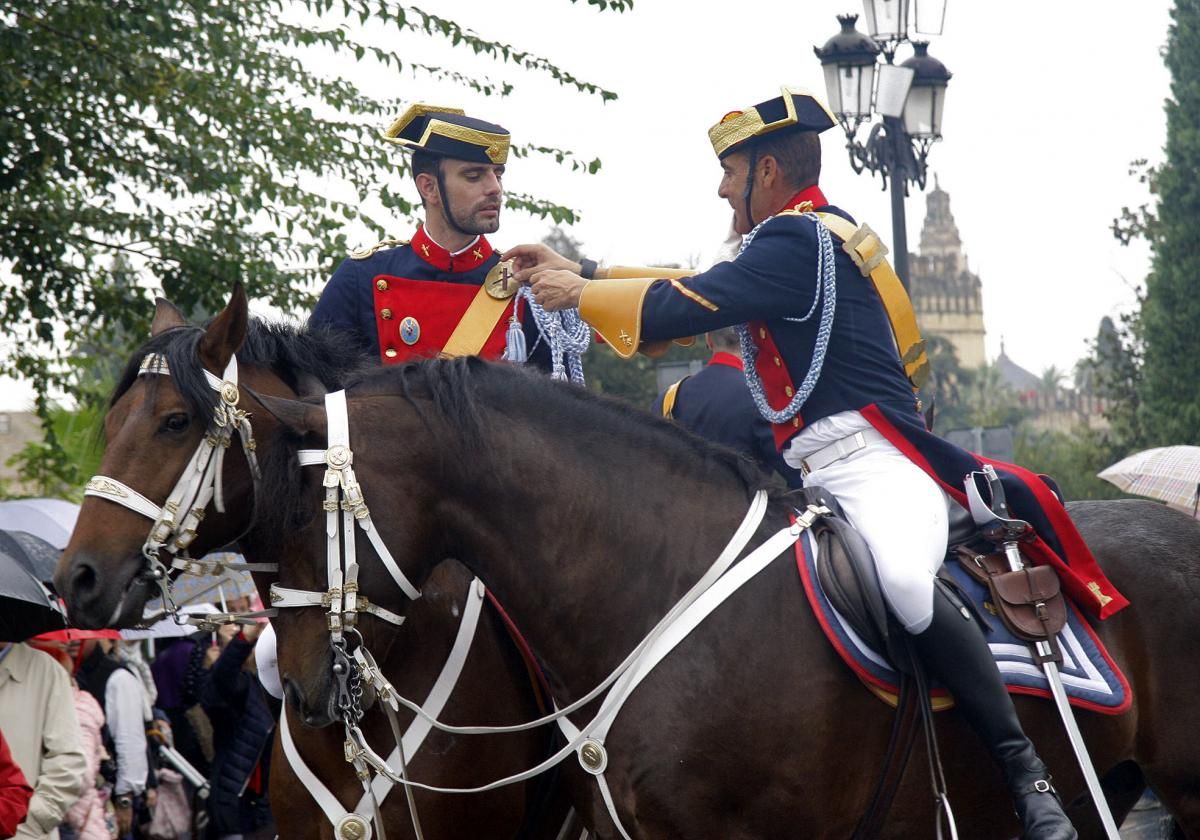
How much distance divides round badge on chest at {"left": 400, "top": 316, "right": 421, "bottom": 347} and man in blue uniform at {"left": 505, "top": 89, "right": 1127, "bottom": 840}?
77cm

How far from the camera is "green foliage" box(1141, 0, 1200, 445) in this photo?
31266mm

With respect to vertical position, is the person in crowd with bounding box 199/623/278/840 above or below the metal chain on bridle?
below

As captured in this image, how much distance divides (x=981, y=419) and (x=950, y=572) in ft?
232

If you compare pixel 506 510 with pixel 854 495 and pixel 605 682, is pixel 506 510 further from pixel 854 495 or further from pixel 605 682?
pixel 854 495

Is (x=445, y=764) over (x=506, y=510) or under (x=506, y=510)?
under

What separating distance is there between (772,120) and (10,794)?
3689 mm

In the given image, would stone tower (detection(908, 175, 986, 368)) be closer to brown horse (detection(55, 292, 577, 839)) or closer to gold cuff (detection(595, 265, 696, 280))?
gold cuff (detection(595, 265, 696, 280))

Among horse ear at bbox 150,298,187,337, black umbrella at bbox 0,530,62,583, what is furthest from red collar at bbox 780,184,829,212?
black umbrella at bbox 0,530,62,583

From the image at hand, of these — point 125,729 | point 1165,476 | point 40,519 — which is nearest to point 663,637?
point 125,729

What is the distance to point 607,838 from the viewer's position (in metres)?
4.17

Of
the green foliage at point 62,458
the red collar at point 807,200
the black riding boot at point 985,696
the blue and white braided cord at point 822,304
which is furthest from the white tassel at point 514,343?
the green foliage at point 62,458

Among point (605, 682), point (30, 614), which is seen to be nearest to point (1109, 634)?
point (605, 682)

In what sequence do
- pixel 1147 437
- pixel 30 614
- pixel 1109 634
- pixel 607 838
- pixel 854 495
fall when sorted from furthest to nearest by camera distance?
pixel 1147 437, pixel 30 614, pixel 1109 634, pixel 854 495, pixel 607 838

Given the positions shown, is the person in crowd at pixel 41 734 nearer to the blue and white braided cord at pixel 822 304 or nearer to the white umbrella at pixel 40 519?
the blue and white braided cord at pixel 822 304
